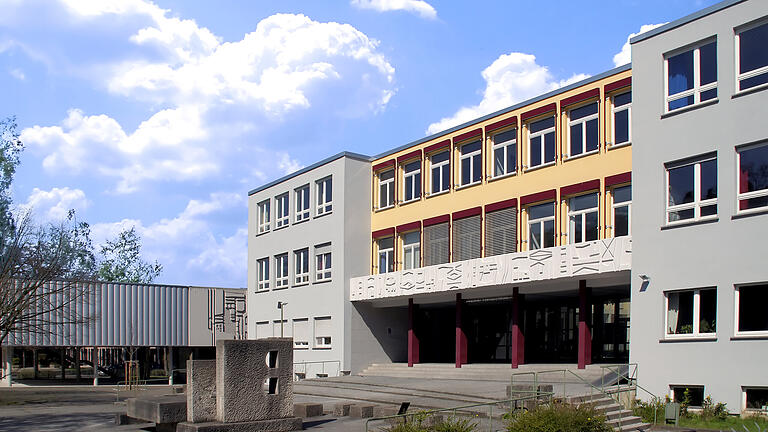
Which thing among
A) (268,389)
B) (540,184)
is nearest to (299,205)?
(540,184)

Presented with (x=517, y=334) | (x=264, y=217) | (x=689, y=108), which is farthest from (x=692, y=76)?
(x=264, y=217)

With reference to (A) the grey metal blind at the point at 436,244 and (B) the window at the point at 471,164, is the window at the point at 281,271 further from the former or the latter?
(B) the window at the point at 471,164

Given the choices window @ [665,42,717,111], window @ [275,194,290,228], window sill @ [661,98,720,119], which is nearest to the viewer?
window sill @ [661,98,720,119]

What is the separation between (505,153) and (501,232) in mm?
2971

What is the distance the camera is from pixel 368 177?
36.9 meters

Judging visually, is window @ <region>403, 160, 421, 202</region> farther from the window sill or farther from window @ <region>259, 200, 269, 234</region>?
the window sill

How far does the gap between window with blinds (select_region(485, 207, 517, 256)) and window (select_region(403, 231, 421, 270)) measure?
4509 millimetres

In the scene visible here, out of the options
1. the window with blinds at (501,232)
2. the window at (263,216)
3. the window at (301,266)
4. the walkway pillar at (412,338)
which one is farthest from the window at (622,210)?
the window at (263,216)

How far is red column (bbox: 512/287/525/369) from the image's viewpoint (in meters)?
28.4

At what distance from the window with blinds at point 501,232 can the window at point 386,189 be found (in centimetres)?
652

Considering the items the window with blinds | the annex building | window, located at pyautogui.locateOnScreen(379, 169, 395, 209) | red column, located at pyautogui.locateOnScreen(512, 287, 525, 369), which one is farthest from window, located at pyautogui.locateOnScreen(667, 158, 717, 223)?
window, located at pyautogui.locateOnScreen(379, 169, 395, 209)

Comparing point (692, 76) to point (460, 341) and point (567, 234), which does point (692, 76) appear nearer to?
point (567, 234)

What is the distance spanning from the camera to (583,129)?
26797 millimetres

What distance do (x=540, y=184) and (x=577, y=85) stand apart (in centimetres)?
368
